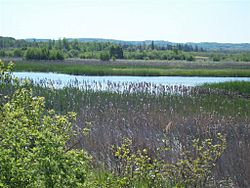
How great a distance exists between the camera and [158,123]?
14.5 metres

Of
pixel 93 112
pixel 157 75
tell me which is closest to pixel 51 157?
pixel 93 112

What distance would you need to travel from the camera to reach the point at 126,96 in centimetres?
2053

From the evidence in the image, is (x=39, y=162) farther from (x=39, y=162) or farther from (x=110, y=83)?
(x=110, y=83)

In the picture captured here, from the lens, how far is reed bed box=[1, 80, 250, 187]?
31.0 feet

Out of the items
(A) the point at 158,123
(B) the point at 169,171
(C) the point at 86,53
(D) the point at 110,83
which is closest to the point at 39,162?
(B) the point at 169,171

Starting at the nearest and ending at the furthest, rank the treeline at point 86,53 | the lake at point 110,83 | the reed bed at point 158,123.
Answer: the reed bed at point 158,123 < the lake at point 110,83 < the treeline at point 86,53

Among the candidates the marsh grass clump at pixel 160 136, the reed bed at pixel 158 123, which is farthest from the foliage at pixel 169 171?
the reed bed at pixel 158 123

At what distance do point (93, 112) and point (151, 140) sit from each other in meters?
5.05

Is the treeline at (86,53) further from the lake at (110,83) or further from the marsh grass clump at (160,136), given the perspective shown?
the marsh grass clump at (160,136)

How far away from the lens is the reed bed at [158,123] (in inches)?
372

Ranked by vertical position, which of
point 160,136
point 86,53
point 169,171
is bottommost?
point 160,136

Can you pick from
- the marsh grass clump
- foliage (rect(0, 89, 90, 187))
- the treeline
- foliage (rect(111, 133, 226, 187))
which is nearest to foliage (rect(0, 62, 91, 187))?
foliage (rect(0, 89, 90, 187))

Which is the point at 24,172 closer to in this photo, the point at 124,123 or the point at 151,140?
the point at 151,140

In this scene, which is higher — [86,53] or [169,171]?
[86,53]
